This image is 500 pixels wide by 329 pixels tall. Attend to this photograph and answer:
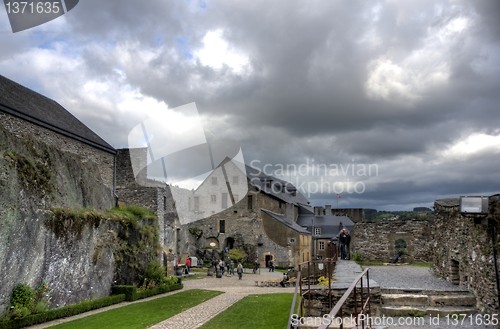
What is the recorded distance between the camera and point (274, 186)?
182 feet

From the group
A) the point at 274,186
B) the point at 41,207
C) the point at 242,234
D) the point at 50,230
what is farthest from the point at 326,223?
the point at 41,207

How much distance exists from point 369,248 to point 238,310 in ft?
35.1

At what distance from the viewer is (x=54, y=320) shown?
15516 millimetres

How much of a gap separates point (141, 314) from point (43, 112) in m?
16.1

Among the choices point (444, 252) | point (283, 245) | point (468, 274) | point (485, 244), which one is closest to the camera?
point (485, 244)

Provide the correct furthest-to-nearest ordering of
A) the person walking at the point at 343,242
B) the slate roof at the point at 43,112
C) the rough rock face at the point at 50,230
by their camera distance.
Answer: the slate roof at the point at 43,112 < the person walking at the point at 343,242 < the rough rock face at the point at 50,230

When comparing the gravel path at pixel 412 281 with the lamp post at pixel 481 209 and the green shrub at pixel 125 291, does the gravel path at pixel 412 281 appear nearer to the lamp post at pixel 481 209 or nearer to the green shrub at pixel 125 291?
the lamp post at pixel 481 209

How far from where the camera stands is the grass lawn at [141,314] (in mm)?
14497

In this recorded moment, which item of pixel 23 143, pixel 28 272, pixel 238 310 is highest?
pixel 23 143

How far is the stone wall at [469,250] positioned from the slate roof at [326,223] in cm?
3901

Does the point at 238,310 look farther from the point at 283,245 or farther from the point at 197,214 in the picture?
the point at 197,214

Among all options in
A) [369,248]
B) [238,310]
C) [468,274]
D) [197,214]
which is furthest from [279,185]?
[468,274]

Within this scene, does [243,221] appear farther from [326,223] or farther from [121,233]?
[121,233]

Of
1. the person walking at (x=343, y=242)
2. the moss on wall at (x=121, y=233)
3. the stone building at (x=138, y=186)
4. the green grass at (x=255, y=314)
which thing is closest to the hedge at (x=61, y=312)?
the moss on wall at (x=121, y=233)
